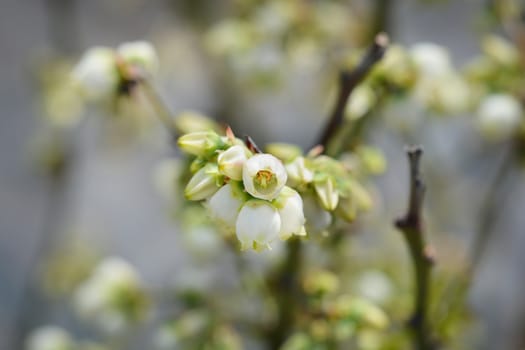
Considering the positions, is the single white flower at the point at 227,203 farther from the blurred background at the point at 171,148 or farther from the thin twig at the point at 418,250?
the blurred background at the point at 171,148

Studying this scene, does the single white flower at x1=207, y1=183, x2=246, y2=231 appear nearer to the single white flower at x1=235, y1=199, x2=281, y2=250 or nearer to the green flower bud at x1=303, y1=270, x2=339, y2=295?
the single white flower at x1=235, y1=199, x2=281, y2=250

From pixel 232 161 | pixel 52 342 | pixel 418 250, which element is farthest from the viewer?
pixel 52 342

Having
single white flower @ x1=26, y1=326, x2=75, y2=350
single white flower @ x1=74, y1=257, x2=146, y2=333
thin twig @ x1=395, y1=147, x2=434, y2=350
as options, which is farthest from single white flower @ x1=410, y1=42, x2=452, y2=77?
single white flower @ x1=26, y1=326, x2=75, y2=350

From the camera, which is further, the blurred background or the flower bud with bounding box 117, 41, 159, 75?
the blurred background

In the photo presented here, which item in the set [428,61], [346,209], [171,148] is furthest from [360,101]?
[171,148]

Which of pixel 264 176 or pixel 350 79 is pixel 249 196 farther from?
pixel 350 79

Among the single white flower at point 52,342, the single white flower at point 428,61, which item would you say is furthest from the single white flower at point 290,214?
the single white flower at point 52,342
